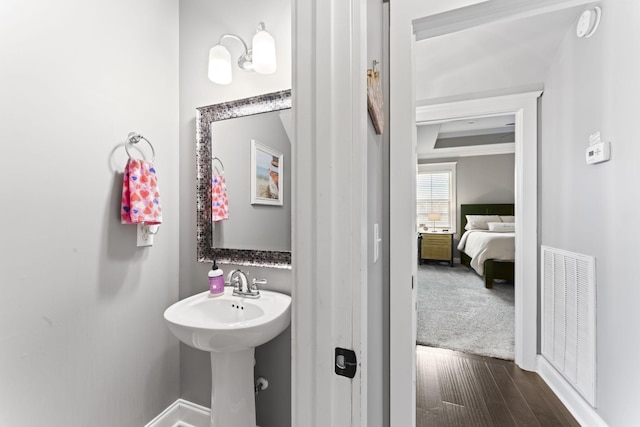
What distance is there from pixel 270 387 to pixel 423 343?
1624mm

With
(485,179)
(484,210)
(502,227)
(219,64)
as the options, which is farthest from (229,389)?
(485,179)

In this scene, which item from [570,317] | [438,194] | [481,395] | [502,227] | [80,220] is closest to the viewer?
[80,220]

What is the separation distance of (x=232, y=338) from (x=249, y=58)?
4.20 feet

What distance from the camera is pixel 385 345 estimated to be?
3.59 ft

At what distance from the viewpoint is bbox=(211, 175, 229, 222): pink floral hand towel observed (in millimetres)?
1491

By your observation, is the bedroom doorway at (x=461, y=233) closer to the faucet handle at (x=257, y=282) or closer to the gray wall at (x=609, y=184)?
the gray wall at (x=609, y=184)

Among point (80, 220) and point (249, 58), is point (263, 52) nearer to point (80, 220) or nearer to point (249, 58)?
point (249, 58)

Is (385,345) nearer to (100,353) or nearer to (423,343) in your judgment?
(100,353)

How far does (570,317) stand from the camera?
164 cm

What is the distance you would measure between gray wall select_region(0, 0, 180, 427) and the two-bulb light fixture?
36cm

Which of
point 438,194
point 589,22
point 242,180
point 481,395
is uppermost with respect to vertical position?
point 589,22

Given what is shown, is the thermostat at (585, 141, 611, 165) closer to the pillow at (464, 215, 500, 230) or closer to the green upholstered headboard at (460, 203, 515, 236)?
the pillow at (464, 215, 500, 230)

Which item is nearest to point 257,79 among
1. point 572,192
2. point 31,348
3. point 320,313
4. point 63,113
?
point 63,113

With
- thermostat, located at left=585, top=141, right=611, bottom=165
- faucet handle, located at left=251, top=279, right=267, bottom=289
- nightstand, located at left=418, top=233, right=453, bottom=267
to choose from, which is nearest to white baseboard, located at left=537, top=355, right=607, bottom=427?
thermostat, located at left=585, top=141, right=611, bottom=165
